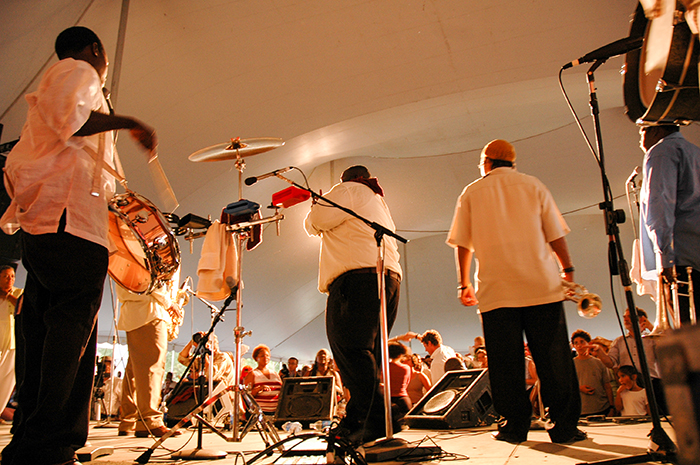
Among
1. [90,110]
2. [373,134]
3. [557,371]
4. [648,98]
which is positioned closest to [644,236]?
[557,371]

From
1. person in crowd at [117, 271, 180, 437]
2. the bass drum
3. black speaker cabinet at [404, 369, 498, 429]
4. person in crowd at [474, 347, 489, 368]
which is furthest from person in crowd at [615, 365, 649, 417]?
person in crowd at [117, 271, 180, 437]

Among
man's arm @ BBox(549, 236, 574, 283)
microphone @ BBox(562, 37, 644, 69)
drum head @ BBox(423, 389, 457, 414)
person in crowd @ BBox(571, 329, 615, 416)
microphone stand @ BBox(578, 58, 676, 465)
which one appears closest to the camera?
microphone stand @ BBox(578, 58, 676, 465)

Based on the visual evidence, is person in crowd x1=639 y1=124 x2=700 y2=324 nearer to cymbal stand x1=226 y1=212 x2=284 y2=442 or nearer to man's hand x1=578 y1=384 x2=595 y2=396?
cymbal stand x1=226 y1=212 x2=284 y2=442

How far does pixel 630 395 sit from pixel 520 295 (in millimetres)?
3534

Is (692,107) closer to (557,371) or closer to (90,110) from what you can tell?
(557,371)

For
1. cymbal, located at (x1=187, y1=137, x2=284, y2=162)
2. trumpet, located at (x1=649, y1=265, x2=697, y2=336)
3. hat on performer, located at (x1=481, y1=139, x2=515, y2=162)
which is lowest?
trumpet, located at (x1=649, y1=265, x2=697, y2=336)

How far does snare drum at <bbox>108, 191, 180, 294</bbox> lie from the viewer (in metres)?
2.22

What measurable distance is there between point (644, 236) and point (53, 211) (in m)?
2.60

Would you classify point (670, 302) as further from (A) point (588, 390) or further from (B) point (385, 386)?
(A) point (588, 390)

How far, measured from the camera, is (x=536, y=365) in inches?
94.4

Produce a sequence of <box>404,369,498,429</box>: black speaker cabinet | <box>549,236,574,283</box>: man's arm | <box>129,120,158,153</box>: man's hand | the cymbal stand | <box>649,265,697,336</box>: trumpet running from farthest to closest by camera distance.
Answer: <box>404,369,498,429</box>: black speaker cabinet
the cymbal stand
<box>549,236,574,283</box>: man's arm
<box>649,265,697,336</box>: trumpet
<box>129,120,158,153</box>: man's hand

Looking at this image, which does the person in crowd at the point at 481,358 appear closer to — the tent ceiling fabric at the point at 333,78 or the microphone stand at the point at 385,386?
the tent ceiling fabric at the point at 333,78

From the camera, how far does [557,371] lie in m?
2.32

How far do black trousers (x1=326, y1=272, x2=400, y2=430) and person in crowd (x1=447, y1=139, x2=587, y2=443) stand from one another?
0.55m
